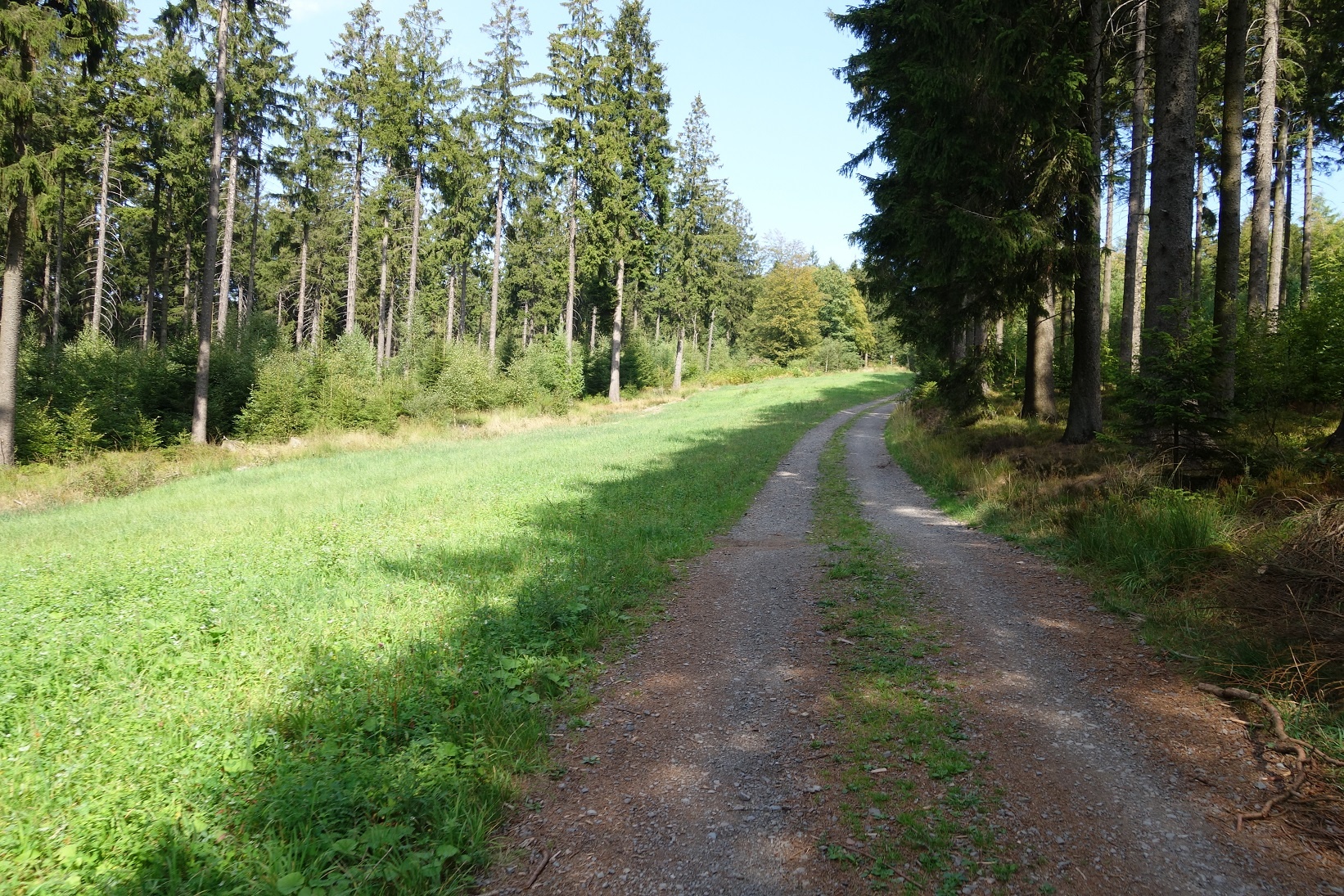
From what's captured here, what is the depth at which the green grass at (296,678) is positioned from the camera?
308cm

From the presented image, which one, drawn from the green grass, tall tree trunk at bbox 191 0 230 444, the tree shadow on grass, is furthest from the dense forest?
the tree shadow on grass

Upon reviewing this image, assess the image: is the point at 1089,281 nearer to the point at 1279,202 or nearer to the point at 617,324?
the point at 1279,202

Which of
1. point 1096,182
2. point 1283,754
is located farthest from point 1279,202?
point 1283,754

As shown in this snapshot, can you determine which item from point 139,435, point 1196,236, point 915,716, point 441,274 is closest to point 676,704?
point 915,716

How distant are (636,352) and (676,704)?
145ft

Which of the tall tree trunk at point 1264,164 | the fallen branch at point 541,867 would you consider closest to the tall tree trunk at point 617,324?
the tall tree trunk at point 1264,164

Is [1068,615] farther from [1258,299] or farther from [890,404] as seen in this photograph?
[890,404]

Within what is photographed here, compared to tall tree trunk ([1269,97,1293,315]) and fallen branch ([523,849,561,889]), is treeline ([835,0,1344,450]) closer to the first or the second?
tall tree trunk ([1269,97,1293,315])

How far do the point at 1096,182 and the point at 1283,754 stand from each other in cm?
1139

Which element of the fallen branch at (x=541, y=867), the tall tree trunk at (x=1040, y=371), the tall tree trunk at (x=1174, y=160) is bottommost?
the fallen branch at (x=541, y=867)

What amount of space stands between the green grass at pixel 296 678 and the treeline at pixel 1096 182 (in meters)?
6.73

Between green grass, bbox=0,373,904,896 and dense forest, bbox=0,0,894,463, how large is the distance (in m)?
13.7

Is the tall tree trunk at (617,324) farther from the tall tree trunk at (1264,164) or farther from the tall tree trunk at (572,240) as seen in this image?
the tall tree trunk at (1264,164)

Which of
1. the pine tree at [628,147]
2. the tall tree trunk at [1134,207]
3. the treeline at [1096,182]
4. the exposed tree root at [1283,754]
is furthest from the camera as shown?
the pine tree at [628,147]
